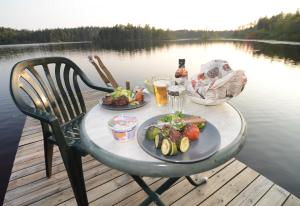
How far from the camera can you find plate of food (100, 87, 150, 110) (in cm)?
170

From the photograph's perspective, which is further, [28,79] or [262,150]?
[262,150]

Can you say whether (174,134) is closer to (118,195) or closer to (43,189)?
(118,195)

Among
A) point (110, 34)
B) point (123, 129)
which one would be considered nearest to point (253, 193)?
point (123, 129)

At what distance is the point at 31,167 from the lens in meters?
2.76

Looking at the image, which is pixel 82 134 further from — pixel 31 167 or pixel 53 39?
pixel 53 39

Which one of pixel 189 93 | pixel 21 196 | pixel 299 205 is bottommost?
pixel 299 205

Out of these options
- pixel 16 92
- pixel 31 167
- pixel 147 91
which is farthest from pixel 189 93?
pixel 31 167

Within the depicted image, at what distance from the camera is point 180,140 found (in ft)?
3.27

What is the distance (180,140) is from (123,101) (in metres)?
0.87

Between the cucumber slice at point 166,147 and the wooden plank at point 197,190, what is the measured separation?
150 cm

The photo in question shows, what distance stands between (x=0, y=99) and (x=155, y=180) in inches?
460

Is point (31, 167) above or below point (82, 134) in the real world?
below

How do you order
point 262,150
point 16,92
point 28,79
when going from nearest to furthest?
point 16,92 < point 28,79 < point 262,150

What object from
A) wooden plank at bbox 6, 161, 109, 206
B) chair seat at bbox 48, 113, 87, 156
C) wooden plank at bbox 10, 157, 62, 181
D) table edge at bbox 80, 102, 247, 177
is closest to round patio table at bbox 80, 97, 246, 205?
table edge at bbox 80, 102, 247, 177
